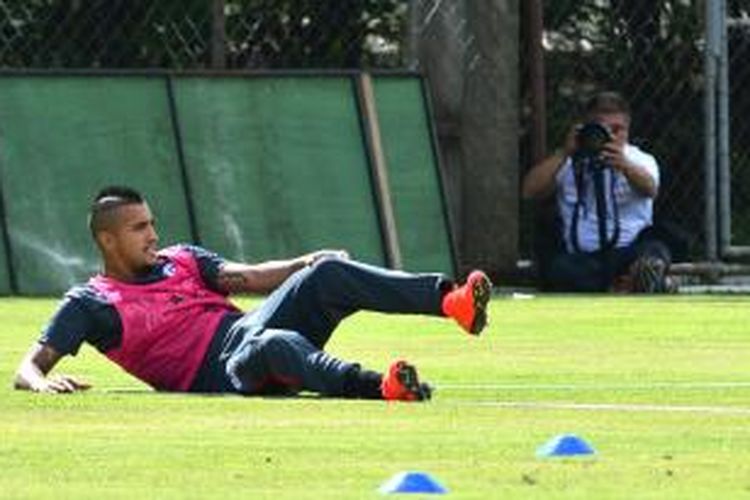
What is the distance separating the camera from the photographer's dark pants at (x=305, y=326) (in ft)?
40.7

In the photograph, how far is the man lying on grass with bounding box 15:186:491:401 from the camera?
1245 centimetres

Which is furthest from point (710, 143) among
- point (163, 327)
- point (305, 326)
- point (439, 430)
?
point (439, 430)

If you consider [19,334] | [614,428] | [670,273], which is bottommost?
[670,273]

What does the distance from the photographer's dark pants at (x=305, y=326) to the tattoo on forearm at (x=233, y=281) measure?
12 cm

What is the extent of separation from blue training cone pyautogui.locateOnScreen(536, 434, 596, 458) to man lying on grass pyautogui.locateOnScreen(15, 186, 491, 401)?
2.11m

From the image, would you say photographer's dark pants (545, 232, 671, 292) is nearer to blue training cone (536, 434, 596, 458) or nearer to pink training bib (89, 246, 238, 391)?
pink training bib (89, 246, 238, 391)

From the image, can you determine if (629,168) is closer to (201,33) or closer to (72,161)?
(201,33)

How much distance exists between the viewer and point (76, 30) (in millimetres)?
23531

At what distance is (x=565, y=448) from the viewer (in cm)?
1009

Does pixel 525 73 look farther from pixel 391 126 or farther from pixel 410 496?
pixel 410 496

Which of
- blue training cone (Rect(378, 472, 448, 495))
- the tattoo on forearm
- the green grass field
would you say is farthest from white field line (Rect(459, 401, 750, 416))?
blue training cone (Rect(378, 472, 448, 495))

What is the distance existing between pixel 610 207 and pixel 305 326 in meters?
9.95

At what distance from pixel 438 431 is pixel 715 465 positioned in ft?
4.89

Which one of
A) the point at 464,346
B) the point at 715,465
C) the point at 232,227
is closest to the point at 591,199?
the point at 232,227
